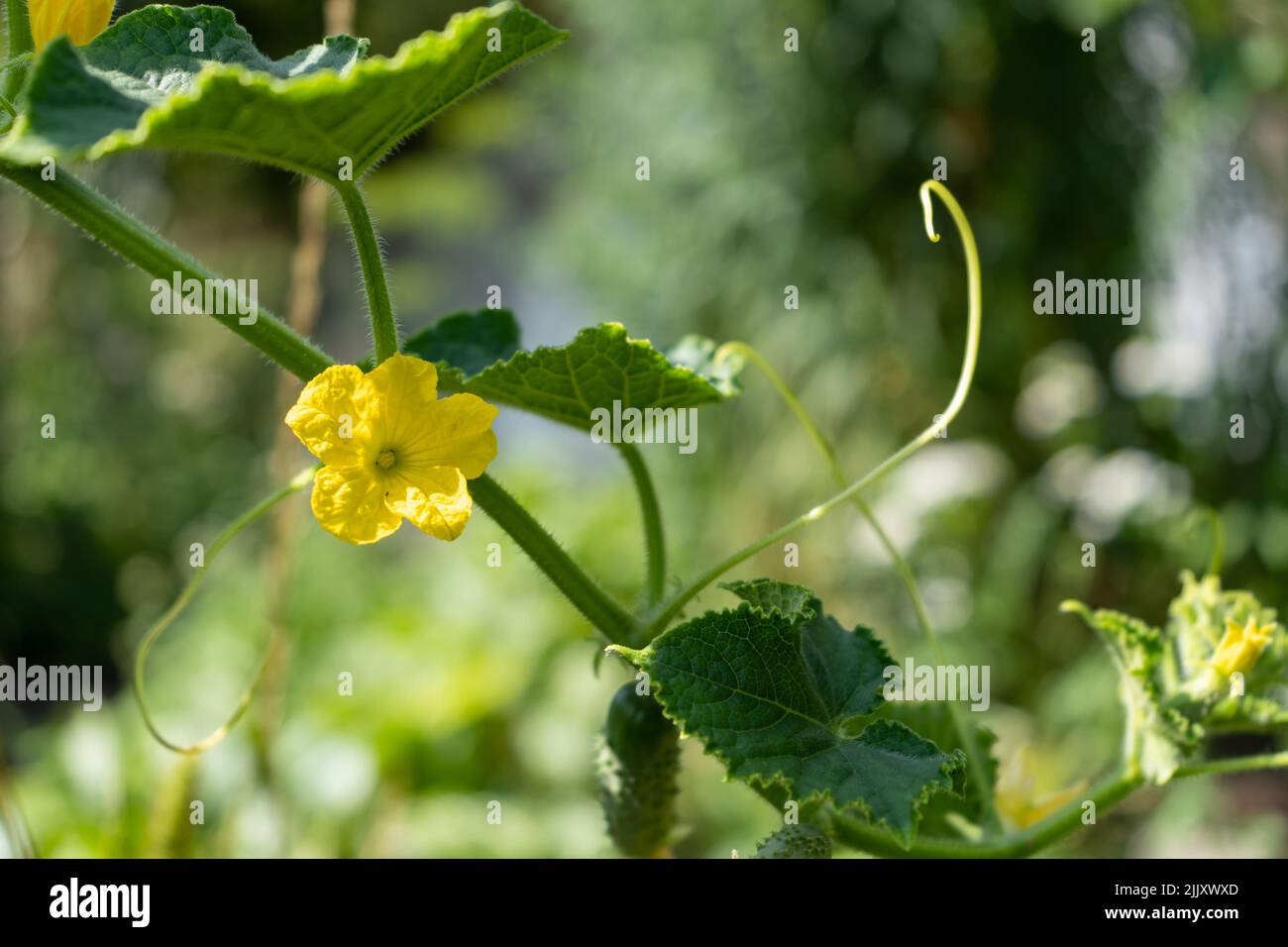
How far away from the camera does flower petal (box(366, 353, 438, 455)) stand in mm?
290

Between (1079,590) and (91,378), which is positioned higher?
(91,378)

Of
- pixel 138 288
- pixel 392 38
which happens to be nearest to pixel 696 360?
pixel 138 288

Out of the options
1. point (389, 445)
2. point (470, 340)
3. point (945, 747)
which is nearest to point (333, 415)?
point (389, 445)

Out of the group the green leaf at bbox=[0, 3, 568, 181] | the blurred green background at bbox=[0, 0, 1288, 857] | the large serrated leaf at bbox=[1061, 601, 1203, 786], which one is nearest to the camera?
the green leaf at bbox=[0, 3, 568, 181]

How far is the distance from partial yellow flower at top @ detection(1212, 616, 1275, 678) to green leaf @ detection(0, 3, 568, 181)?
27 cm

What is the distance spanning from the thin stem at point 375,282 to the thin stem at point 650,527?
8 cm

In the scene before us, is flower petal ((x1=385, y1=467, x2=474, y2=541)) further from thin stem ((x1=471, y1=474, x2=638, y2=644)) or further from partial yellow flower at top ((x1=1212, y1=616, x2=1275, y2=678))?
partial yellow flower at top ((x1=1212, y1=616, x2=1275, y2=678))

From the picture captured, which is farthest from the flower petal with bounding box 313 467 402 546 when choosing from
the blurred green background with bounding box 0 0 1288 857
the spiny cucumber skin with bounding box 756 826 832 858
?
the blurred green background with bounding box 0 0 1288 857

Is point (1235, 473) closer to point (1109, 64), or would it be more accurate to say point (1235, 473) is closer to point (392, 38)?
point (1109, 64)

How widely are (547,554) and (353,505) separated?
2.2 inches

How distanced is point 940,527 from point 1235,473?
1.47ft

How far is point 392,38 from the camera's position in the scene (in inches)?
159

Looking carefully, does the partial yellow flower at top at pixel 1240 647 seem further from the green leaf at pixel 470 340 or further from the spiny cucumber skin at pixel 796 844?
the green leaf at pixel 470 340

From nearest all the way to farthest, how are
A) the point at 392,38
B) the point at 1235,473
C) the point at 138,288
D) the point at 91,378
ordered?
1. the point at 1235,473
2. the point at 91,378
3. the point at 138,288
4. the point at 392,38
